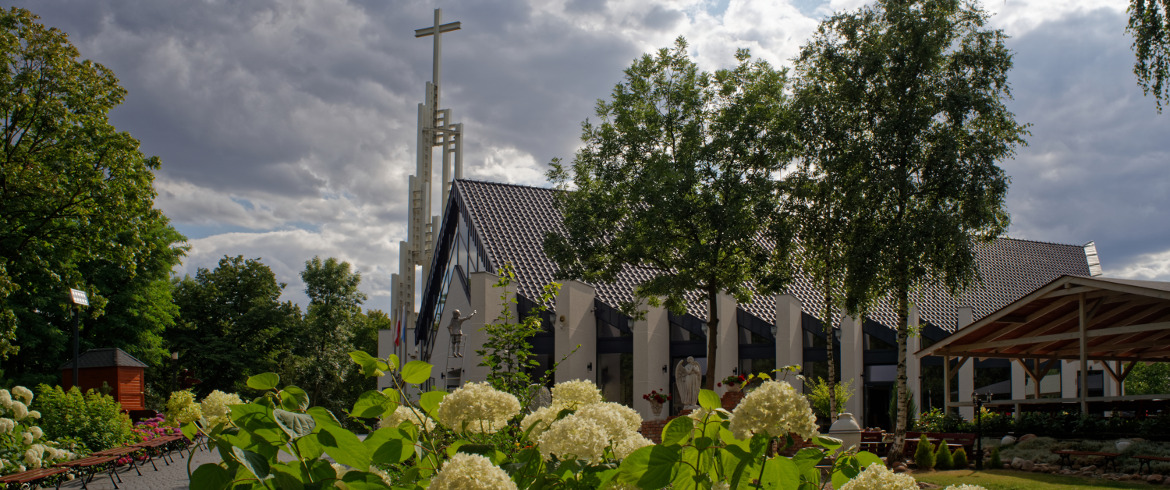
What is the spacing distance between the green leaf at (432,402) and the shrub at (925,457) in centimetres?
1296

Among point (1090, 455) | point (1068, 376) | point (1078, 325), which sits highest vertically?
point (1078, 325)

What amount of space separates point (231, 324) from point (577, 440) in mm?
49229

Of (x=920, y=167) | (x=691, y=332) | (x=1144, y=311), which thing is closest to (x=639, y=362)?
(x=691, y=332)

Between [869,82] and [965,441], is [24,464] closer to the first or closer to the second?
[965,441]

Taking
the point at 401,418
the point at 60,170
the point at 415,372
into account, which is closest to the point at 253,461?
the point at 415,372

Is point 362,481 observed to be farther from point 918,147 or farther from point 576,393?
point 918,147

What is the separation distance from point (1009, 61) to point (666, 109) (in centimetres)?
720

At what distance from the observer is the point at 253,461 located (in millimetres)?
1671

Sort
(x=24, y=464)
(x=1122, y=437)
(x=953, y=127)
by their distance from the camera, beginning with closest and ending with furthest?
(x=24, y=464) → (x=1122, y=437) → (x=953, y=127)

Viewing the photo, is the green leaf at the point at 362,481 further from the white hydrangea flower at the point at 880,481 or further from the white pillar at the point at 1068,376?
the white pillar at the point at 1068,376

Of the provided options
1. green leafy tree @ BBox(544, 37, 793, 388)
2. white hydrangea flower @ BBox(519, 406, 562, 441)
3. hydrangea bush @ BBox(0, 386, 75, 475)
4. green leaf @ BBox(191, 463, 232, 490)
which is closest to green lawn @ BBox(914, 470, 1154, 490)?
green leafy tree @ BBox(544, 37, 793, 388)

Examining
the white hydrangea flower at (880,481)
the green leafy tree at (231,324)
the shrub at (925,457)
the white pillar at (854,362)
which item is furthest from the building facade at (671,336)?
the white hydrangea flower at (880,481)

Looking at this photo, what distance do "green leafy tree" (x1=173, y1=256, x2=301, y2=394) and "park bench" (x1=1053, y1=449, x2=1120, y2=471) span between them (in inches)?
1577

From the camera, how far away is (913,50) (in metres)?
16.4
